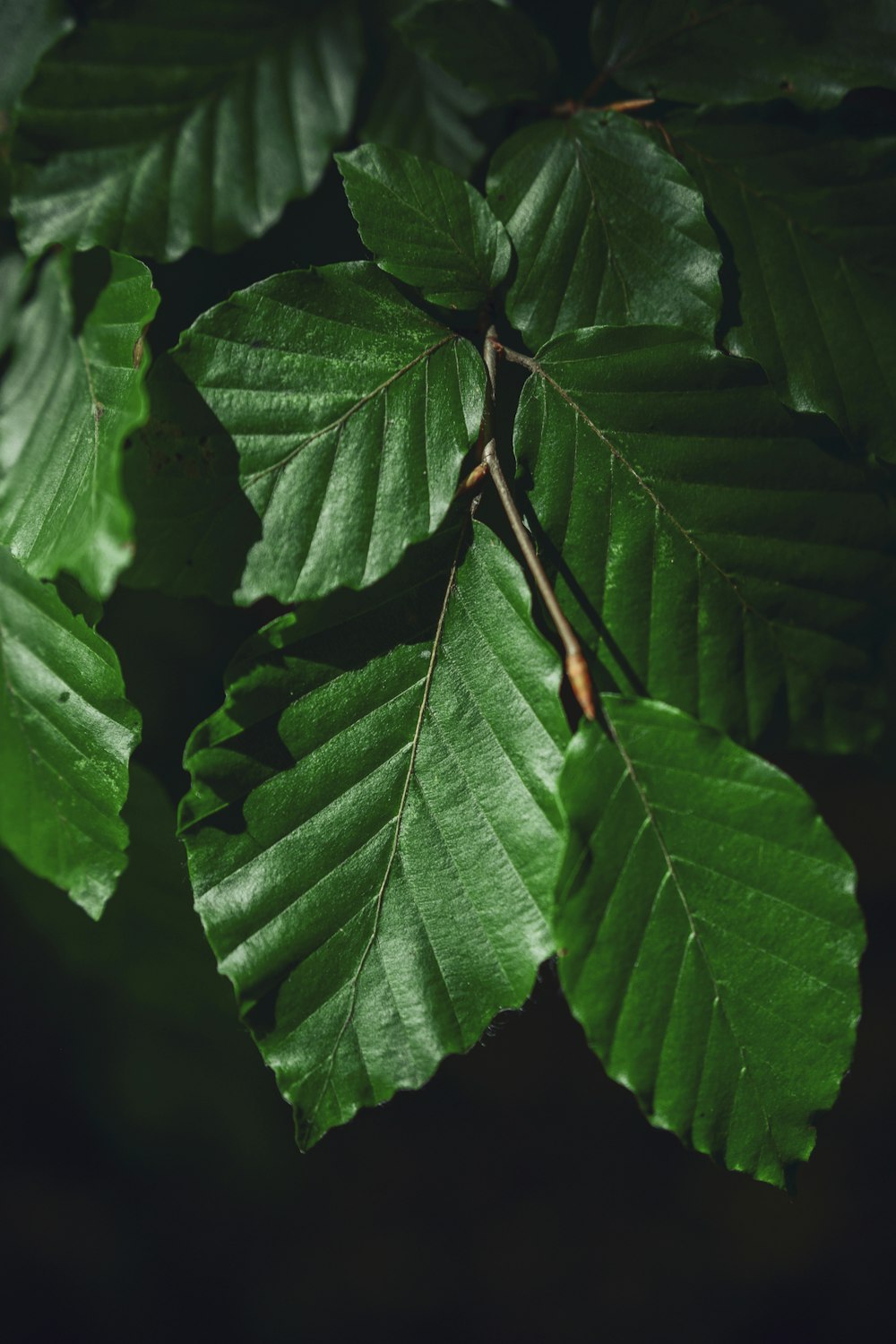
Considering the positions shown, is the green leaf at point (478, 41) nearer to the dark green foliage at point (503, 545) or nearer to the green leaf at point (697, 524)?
the dark green foliage at point (503, 545)

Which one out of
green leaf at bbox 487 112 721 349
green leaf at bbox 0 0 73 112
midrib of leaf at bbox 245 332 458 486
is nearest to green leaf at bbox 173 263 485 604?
midrib of leaf at bbox 245 332 458 486

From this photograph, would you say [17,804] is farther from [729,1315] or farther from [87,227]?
[729,1315]

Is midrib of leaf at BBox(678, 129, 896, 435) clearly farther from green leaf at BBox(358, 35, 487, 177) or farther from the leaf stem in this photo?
green leaf at BBox(358, 35, 487, 177)

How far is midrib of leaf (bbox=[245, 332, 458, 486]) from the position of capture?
0.57 meters

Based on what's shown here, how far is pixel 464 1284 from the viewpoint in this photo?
2059mm

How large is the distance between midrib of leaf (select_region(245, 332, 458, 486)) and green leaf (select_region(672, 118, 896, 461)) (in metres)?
0.21

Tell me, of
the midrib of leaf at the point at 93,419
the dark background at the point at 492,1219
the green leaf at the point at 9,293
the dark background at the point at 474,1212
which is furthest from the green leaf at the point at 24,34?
the dark background at the point at 492,1219

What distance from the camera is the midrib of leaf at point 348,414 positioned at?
0.57 metres

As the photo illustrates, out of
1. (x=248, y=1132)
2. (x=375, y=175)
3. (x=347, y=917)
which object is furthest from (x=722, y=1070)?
(x=248, y=1132)

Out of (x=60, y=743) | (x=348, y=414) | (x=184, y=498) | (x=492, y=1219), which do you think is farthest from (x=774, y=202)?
(x=492, y=1219)

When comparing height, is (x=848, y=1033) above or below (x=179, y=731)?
below

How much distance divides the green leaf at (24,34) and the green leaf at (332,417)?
33 centimetres

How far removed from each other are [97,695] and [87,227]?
13.5 inches

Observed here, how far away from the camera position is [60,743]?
25.5 inches
